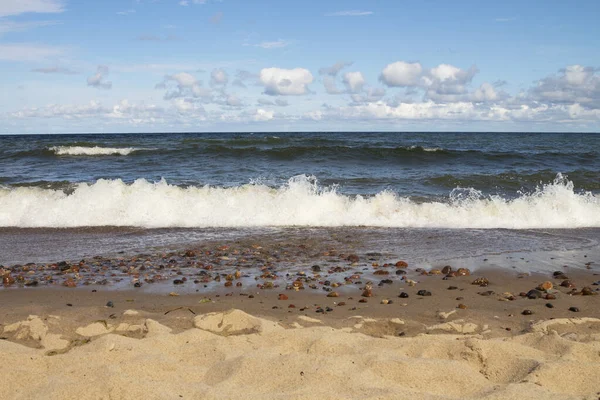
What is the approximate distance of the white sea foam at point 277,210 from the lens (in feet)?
35.9

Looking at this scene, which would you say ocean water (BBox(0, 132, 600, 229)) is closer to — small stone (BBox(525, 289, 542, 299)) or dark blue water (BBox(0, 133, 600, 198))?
dark blue water (BBox(0, 133, 600, 198))

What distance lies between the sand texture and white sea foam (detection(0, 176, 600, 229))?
646 centimetres

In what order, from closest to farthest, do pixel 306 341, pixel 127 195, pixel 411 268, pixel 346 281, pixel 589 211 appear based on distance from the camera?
1. pixel 306 341
2. pixel 346 281
3. pixel 411 268
4. pixel 589 211
5. pixel 127 195

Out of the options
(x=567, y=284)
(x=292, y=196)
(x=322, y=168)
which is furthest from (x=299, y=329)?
(x=322, y=168)

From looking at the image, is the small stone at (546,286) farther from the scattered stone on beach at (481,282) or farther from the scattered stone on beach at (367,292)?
the scattered stone on beach at (367,292)

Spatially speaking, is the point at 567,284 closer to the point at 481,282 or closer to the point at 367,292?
the point at 481,282

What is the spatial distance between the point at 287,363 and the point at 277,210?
7876 mm

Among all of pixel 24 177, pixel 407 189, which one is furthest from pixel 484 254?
pixel 24 177

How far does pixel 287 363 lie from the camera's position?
3.62 m

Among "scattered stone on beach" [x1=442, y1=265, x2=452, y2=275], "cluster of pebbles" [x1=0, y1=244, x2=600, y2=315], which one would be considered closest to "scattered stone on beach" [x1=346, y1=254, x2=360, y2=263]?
"cluster of pebbles" [x1=0, y1=244, x2=600, y2=315]

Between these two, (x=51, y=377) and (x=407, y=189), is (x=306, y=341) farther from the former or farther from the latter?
(x=407, y=189)

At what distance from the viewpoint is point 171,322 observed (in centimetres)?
471

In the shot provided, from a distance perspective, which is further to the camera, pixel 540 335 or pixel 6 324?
pixel 6 324

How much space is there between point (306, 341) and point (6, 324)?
268 cm
